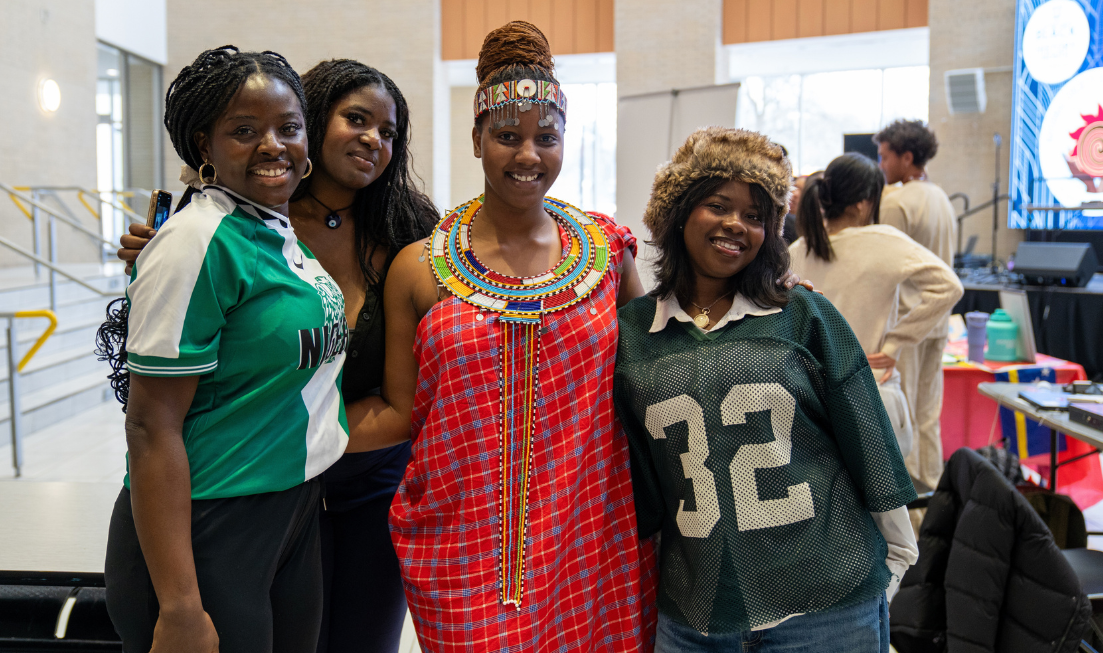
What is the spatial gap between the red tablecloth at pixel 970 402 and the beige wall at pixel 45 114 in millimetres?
8954

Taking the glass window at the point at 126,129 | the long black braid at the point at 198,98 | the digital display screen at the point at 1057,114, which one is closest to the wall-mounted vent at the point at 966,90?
the digital display screen at the point at 1057,114

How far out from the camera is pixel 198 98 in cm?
116

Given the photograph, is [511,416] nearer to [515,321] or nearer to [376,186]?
[515,321]

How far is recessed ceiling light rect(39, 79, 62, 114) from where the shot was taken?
8.69m

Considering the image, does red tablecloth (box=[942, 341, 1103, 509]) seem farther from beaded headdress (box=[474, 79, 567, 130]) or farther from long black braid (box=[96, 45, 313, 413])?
long black braid (box=[96, 45, 313, 413])

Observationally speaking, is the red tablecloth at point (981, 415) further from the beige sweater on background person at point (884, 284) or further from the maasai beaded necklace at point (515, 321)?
the maasai beaded necklace at point (515, 321)

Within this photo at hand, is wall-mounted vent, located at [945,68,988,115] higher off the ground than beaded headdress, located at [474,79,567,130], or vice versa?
wall-mounted vent, located at [945,68,988,115]

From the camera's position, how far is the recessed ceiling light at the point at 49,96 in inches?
342

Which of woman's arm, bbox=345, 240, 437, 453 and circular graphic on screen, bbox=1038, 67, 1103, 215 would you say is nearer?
woman's arm, bbox=345, 240, 437, 453

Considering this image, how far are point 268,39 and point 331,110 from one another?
10.3 m

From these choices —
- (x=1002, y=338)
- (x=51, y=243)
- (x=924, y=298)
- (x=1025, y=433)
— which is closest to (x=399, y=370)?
(x=924, y=298)

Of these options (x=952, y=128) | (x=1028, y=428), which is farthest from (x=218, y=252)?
(x=952, y=128)

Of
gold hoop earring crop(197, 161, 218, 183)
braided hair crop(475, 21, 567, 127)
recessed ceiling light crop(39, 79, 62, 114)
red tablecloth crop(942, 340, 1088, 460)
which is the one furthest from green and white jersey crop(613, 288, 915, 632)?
recessed ceiling light crop(39, 79, 62, 114)

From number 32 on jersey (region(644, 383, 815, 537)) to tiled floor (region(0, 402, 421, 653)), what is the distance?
12.2 ft
